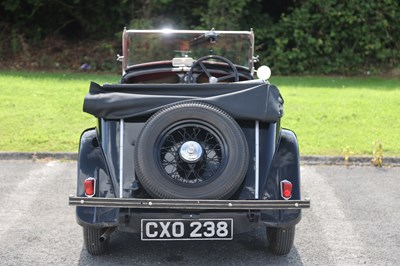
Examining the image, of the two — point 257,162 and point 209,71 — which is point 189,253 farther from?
point 209,71

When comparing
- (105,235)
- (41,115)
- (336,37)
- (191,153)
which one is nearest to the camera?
(191,153)

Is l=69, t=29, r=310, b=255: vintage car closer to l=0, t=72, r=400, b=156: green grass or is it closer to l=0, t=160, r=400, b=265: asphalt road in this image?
l=0, t=160, r=400, b=265: asphalt road

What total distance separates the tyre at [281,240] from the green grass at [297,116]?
3366mm

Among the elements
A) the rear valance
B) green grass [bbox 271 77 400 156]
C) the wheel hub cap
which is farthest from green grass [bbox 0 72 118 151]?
the wheel hub cap

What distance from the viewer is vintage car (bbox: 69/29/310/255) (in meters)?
4.14

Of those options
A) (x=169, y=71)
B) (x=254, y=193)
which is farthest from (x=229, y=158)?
(x=169, y=71)

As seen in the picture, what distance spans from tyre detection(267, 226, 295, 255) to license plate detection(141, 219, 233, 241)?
1.75 feet

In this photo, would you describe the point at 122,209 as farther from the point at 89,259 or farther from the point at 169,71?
the point at 169,71

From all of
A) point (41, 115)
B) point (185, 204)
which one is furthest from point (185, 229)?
point (41, 115)

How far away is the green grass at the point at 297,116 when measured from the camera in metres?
8.14

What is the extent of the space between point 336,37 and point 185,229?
13044 mm

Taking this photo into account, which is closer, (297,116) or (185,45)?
(185,45)

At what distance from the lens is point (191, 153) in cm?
420

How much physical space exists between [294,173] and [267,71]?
1190 mm
